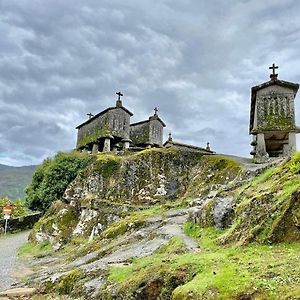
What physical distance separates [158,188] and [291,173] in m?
19.8

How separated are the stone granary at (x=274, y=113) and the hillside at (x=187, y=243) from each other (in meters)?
3.09

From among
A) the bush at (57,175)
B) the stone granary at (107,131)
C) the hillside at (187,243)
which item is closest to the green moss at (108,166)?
the hillside at (187,243)

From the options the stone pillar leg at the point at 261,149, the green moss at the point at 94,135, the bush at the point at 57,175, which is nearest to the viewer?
the stone pillar leg at the point at 261,149

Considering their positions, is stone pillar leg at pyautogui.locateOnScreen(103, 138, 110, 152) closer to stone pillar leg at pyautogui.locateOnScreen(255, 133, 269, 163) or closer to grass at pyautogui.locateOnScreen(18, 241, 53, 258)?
grass at pyautogui.locateOnScreen(18, 241, 53, 258)

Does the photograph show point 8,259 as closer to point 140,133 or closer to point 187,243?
point 187,243

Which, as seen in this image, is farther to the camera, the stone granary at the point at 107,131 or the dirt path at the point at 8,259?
the stone granary at the point at 107,131

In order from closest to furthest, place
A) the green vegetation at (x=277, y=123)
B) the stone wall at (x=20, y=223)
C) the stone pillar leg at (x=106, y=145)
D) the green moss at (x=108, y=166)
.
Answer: the green vegetation at (x=277, y=123) → the green moss at (x=108, y=166) → the stone wall at (x=20, y=223) → the stone pillar leg at (x=106, y=145)

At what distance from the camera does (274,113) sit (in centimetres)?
2838

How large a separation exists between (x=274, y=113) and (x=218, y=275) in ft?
75.9

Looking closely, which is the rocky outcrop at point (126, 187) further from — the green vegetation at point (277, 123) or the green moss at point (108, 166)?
the green vegetation at point (277, 123)

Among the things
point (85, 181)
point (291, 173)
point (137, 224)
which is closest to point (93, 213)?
point (85, 181)

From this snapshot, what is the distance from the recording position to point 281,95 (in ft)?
93.9

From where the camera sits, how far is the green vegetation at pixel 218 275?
6.39 m

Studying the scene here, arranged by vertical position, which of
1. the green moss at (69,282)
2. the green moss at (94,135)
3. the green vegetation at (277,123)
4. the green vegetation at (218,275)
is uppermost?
the green moss at (94,135)
